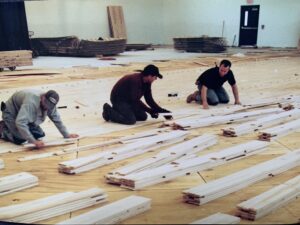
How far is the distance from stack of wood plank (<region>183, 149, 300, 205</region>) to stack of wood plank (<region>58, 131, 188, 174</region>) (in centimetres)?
103

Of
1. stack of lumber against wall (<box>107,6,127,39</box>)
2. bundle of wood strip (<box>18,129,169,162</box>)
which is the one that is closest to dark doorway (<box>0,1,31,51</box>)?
stack of lumber against wall (<box>107,6,127,39</box>)

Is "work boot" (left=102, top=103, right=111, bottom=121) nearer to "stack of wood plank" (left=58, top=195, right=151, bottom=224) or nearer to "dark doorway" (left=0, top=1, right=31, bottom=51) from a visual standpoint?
"stack of wood plank" (left=58, top=195, right=151, bottom=224)

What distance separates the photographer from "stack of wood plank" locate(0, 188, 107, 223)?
2112 mm

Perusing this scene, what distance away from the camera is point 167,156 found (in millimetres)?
3414

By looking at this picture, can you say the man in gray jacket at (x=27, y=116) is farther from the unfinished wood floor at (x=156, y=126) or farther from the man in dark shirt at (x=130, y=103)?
the man in dark shirt at (x=130, y=103)

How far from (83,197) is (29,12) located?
4.59 ft

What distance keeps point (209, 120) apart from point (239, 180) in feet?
6.55

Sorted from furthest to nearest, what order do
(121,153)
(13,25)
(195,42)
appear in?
(121,153) < (195,42) < (13,25)

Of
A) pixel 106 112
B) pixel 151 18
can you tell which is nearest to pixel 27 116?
pixel 106 112

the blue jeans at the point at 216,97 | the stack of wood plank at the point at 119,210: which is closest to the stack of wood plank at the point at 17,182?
the stack of wood plank at the point at 119,210

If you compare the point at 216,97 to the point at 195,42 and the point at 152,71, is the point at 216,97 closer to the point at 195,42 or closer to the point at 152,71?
the point at 152,71

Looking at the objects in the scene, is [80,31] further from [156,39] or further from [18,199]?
[18,199]

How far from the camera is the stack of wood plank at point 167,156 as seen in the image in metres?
3.04

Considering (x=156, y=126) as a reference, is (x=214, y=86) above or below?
above
